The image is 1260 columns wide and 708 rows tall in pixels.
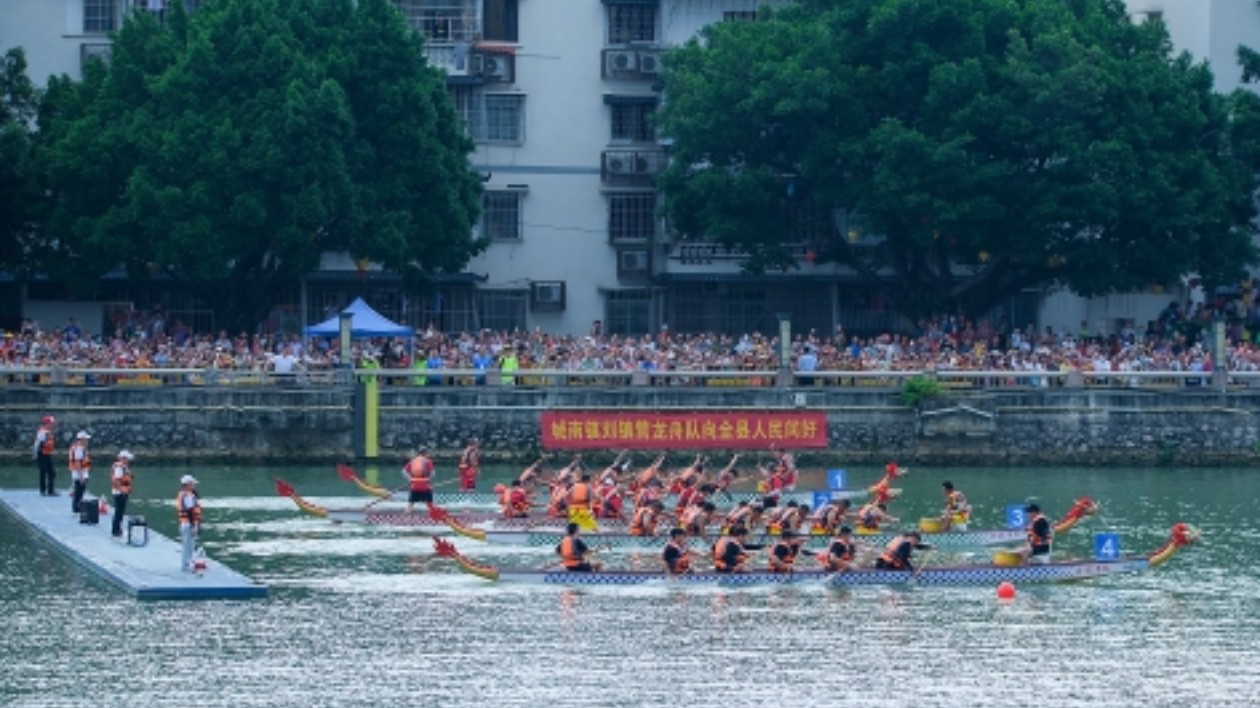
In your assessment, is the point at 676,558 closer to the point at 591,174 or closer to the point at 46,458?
the point at 46,458

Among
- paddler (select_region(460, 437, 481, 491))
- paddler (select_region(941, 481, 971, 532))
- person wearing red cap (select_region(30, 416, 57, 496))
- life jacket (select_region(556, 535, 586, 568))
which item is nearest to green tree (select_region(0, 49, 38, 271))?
person wearing red cap (select_region(30, 416, 57, 496))

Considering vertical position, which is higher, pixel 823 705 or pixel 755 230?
pixel 755 230

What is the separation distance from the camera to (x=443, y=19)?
243 feet

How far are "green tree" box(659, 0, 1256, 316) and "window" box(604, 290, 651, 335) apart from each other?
511 cm

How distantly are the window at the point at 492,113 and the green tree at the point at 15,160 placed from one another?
13.1 meters

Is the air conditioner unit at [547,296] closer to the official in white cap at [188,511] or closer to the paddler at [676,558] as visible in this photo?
the paddler at [676,558]

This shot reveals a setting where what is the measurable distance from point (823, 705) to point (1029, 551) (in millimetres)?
12782

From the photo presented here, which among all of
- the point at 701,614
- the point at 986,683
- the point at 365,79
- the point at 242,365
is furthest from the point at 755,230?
the point at 986,683

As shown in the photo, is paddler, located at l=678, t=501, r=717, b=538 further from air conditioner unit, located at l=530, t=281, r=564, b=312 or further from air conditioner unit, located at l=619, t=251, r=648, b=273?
air conditioner unit, located at l=619, t=251, r=648, b=273

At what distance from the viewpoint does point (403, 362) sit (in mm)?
63031

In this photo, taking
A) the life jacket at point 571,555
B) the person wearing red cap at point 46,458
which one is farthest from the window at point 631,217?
the life jacket at point 571,555

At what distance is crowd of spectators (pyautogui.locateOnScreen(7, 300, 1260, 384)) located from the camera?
6138 cm

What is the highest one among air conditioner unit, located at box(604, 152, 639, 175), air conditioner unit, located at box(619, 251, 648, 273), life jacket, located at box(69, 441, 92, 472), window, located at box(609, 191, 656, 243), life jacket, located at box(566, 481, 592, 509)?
air conditioner unit, located at box(604, 152, 639, 175)

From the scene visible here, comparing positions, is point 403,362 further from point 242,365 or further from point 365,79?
point 365,79
